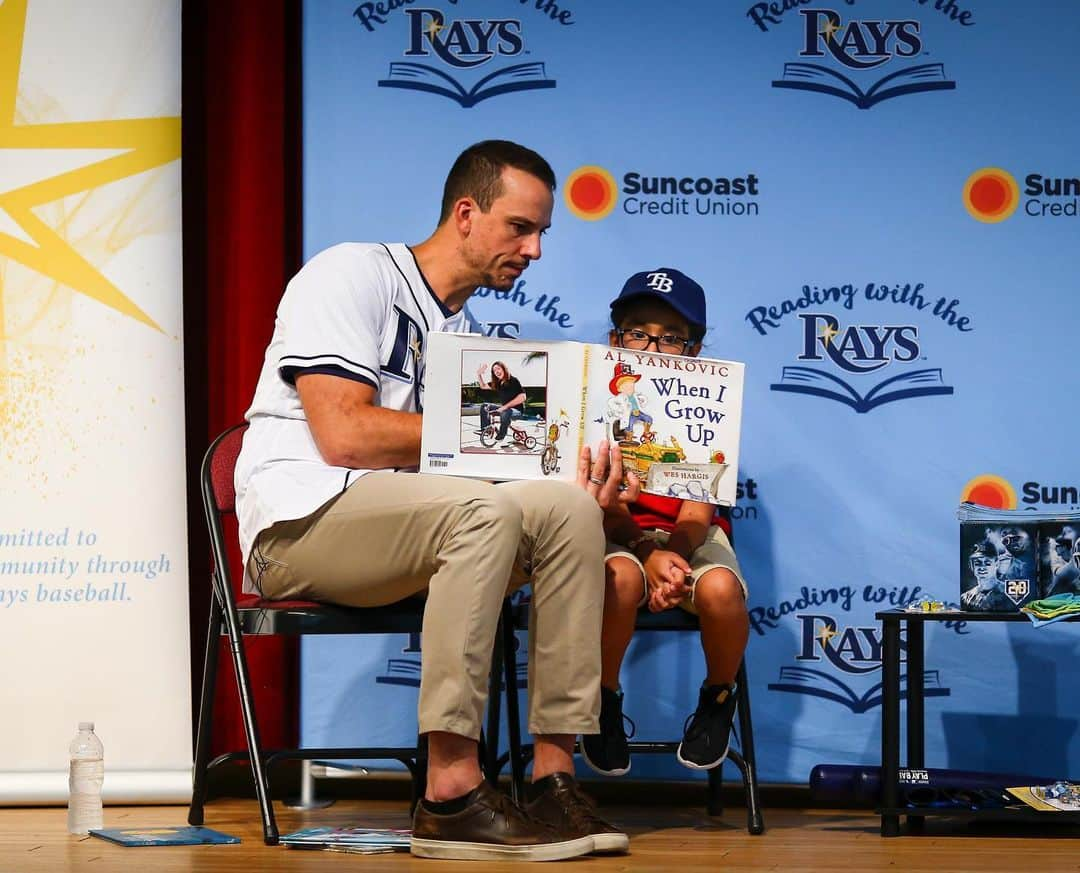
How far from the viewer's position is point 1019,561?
2932 millimetres

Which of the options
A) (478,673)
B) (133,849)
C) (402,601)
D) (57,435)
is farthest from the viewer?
(57,435)

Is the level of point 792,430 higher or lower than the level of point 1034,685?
higher

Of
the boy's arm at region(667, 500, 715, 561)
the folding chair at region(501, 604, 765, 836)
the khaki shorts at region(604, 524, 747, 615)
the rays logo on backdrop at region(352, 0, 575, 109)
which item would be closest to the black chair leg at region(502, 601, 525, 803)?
the folding chair at region(501, 604, 765, 836)

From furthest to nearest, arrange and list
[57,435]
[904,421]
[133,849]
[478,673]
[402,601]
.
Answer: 1. [904,421]
2. [57,435]
3. [402,601]
4. [133,849]
5. [478,673]

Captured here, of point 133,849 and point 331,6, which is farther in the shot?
point 331,6

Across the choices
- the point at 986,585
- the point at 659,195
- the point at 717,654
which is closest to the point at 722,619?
the point at 717,654

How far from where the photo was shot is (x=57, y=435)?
3434mm

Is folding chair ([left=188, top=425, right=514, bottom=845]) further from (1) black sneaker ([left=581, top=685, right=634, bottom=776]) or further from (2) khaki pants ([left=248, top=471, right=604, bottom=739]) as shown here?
(1) black sneaker ([left=581, top=685, right=634, bottom=776])

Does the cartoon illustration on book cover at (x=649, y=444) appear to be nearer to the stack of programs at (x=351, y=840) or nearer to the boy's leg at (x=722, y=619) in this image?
the boy's leg at (x=722, y=619)

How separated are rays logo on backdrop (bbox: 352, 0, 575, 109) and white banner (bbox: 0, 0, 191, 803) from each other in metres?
0.58

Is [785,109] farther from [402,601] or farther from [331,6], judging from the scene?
[402,601]

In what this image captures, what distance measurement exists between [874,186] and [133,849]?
8.05ft

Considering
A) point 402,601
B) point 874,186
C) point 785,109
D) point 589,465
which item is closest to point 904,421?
point 874,186

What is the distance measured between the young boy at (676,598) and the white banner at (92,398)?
1142 millimetres
